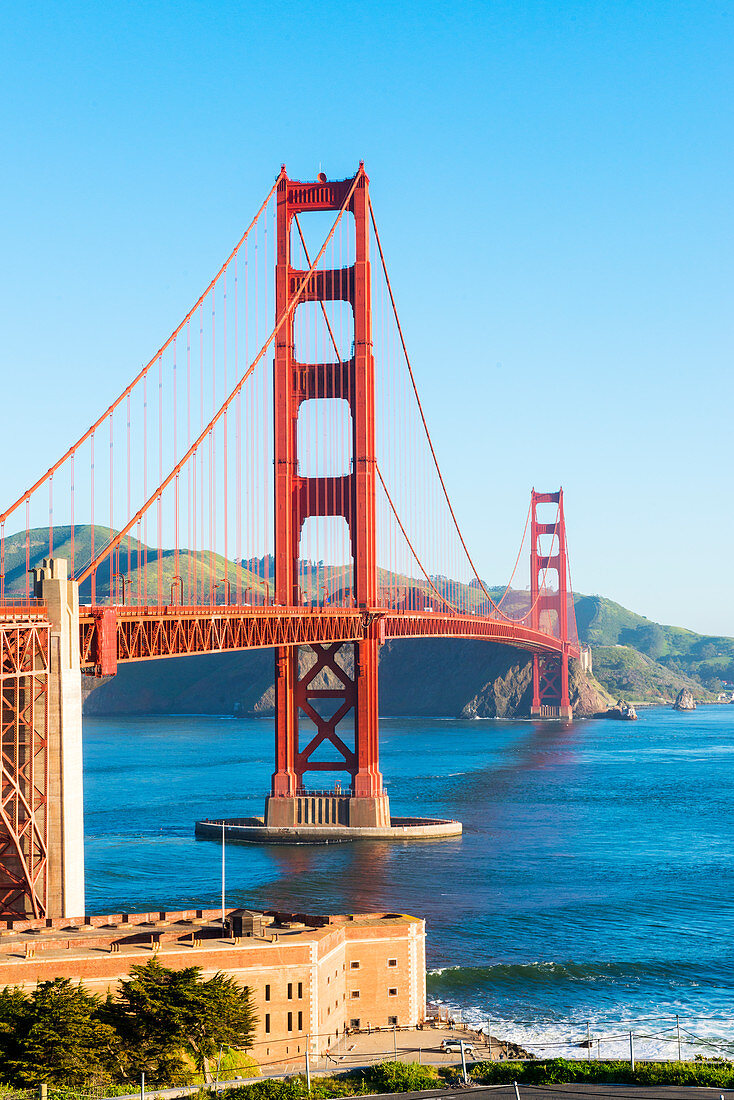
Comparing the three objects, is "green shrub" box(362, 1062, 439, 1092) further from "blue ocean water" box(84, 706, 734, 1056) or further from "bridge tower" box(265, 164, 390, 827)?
"bridge tower" box(265, 164, 390, 827)

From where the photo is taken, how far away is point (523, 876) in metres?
53.0

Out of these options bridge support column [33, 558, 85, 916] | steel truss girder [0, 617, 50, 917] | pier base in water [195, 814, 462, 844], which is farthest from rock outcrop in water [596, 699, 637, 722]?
steel truss girder [0, 617, 50, 917]

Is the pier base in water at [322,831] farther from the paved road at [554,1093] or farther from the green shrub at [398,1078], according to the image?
the paved road at [554,1093]

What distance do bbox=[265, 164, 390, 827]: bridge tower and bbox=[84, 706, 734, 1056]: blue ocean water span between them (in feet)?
14.2

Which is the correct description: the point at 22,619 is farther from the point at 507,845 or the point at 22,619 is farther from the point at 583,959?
the point at 507,845

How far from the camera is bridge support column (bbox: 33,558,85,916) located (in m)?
32.6

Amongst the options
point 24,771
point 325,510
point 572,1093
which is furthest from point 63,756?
point 325,510

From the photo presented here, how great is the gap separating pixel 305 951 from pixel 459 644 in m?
149

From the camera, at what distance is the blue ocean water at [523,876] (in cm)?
3669

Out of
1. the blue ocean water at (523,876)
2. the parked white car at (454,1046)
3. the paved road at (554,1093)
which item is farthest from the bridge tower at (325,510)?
the paved road at (554,1093)

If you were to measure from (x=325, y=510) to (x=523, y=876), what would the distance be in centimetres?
2078

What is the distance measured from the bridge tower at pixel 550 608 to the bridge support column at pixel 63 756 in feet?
417

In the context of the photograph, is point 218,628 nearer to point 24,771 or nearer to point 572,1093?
point 24,771

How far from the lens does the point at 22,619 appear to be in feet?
106
